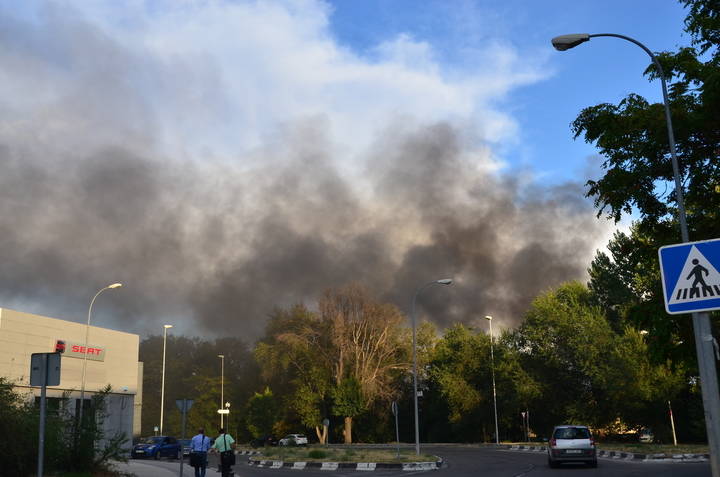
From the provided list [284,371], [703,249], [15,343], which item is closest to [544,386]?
[284,371]

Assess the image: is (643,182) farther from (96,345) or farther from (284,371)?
(284,371)

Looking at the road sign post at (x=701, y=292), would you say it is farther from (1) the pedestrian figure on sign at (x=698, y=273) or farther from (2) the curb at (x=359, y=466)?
(2) the curb at (x=359, y=466)

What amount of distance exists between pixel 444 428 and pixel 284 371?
1774 centimetres

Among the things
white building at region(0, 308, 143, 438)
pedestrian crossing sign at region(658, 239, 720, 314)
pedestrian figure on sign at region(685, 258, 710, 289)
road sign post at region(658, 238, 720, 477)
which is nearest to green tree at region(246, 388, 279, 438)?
white building at region(0, 308, 143, 438)

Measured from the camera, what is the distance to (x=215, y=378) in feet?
312

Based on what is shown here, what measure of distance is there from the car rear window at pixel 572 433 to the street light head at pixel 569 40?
1801cm

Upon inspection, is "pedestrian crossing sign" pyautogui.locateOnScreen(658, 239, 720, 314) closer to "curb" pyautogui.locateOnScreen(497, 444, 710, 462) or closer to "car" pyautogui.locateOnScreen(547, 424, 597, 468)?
"car" pyautogui.locateOnScreen(547, 424, 597, 468)

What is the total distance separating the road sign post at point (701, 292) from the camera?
22.0ft

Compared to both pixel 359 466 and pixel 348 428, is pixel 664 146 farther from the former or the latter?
pixel 348 428

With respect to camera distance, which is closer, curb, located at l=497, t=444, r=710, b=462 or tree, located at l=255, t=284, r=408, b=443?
curb, located at l=497, t=444, r=710, b=462

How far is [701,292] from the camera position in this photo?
676 cm

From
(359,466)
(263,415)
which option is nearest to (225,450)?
(359,466)

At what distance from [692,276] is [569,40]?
5.74 m

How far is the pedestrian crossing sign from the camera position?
6.68 m
